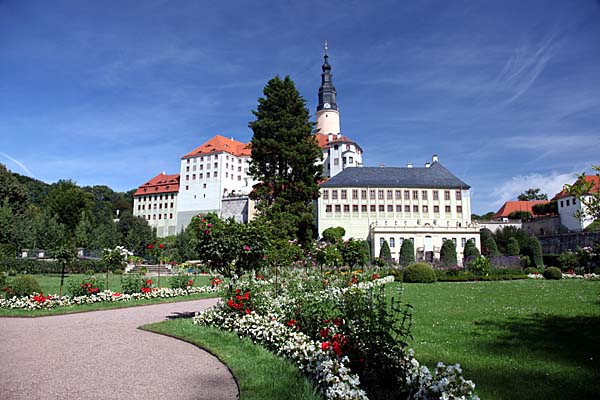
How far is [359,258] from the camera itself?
2084 cm

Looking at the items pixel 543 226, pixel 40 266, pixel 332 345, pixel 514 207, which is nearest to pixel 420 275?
pixel 332 345

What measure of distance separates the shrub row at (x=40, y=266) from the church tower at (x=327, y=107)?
56.0 metres

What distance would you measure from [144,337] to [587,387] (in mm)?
7827

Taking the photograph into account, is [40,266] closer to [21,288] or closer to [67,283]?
[67,283]

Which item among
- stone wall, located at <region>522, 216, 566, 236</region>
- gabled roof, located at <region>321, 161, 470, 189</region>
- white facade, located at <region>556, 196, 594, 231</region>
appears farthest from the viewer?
stone wall, located at <region>522, 216, 566, 236</region>

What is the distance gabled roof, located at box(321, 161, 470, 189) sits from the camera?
56.6 meters

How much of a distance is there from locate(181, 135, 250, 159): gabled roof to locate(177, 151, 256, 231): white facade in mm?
682

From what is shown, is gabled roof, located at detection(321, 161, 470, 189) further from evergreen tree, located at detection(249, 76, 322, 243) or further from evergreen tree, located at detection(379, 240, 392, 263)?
evergreen tree, located at detection(249, 76, 322, 243)

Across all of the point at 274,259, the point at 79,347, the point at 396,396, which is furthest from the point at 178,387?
the point at 274,259

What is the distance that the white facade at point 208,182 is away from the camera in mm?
79750

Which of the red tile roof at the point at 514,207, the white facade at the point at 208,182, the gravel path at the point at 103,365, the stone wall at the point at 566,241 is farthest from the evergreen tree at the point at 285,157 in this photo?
the red tile roof at the point at 514,207

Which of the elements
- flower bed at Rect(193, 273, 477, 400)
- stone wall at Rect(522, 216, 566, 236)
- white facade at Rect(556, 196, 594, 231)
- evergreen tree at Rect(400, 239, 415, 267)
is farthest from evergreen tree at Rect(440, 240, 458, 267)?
flower bed at Rect(193, 273, 477, 400)

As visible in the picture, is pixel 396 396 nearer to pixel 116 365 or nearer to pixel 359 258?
pixel 116 365

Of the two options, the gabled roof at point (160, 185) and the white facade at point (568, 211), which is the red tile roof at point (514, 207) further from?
the gabled roof at point (160, 185)
